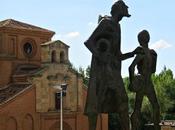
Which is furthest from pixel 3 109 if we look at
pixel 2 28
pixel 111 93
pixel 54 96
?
pixel 111 93

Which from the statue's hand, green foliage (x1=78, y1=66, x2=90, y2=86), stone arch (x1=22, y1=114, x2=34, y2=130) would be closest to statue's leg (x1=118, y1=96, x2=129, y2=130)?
the statue's hand

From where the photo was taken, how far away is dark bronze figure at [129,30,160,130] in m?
9.51

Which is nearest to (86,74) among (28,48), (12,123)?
(28,48)

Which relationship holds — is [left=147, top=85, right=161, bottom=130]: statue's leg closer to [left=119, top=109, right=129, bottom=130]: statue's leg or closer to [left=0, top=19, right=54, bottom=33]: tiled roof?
[left=119, top=109, right=129, bottom=130]: statue's leg

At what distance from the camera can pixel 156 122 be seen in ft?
31.6

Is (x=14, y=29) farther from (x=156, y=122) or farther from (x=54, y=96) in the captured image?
(x=156, y=122)

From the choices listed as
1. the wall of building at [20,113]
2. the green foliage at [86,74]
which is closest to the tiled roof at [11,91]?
the wall of building at [20,113]

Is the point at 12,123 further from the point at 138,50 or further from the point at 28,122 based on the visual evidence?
the point at 138,50

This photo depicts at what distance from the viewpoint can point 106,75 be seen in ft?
30.8

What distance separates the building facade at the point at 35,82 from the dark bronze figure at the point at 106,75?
32.9 meters

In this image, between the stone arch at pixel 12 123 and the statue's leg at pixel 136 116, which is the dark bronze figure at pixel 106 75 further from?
the stone arch at pixel 12 123

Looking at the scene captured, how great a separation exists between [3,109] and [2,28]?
344 inches

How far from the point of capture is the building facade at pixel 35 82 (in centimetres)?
4322

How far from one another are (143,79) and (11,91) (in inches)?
1412
